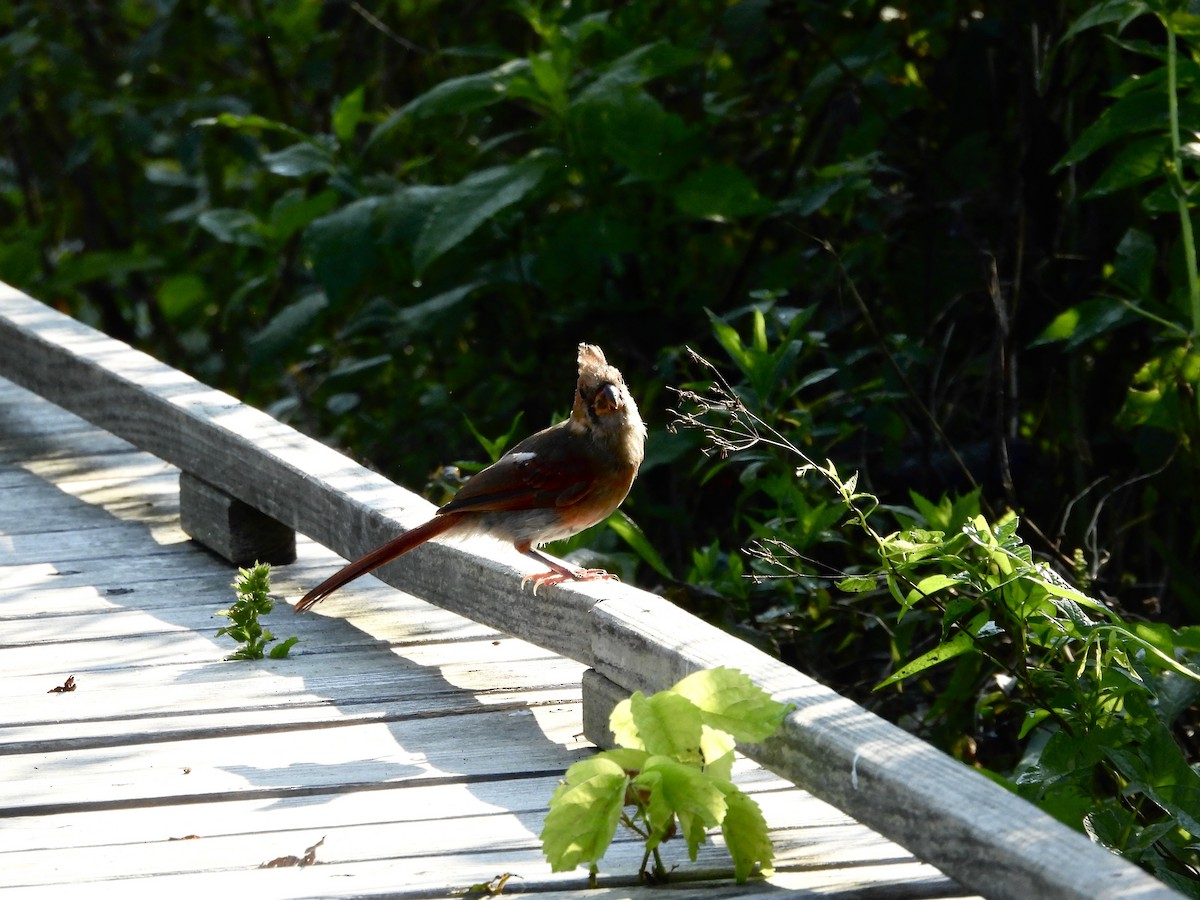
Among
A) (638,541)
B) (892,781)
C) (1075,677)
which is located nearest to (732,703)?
→ (892,781)

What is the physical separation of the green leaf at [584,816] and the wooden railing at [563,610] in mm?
327

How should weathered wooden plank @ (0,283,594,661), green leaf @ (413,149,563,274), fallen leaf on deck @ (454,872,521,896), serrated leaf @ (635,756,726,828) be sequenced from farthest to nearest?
green leaf @ (413,149,563,274) → weathered wooden plank @ (0,283,594,661) → fallen leaf on deck @ (454,872,521,896) → serrated leaf @ (635,756,726,828)

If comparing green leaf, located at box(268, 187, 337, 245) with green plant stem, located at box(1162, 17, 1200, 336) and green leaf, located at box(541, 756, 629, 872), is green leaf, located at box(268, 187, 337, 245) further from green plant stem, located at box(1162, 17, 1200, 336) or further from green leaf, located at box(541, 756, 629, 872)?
green leaf, located at box(541, 756, 629, 872)

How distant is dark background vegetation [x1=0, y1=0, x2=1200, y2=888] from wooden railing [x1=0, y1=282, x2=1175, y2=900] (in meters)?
0.85

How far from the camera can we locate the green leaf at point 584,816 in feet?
6.88

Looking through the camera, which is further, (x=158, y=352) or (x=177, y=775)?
(x=158, y=352)

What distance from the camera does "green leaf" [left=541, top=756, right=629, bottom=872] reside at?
6.88ft

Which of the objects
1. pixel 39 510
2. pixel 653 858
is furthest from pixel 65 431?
pixel 653 858

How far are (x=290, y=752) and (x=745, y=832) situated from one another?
0.99 m

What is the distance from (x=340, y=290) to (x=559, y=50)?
1.15 meters

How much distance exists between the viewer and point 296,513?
3.82m

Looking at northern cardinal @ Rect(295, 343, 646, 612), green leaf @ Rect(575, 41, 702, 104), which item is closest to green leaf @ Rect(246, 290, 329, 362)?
green leaf @ Rect(575, 41, 702, 104)

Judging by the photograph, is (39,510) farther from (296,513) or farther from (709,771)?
(709,771)

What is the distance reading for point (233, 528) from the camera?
156 inches
